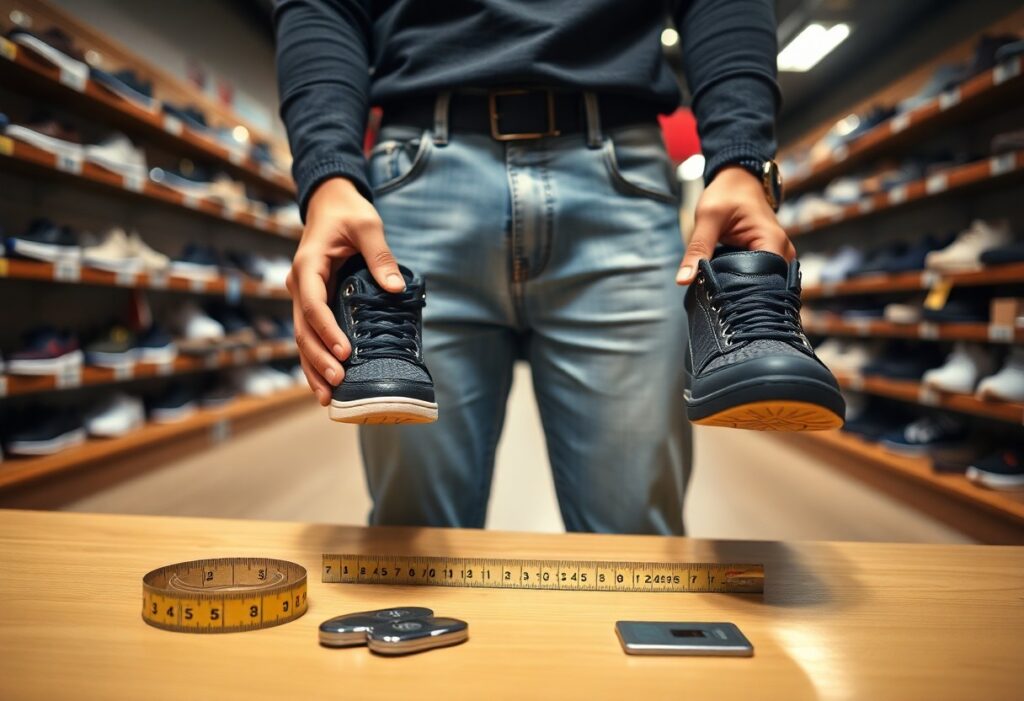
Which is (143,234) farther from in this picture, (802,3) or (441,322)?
(802,3)

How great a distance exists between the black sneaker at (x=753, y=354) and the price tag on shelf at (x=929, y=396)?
2408 mm

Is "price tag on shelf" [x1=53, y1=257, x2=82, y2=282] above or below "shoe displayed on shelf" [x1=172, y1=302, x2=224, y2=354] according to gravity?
above

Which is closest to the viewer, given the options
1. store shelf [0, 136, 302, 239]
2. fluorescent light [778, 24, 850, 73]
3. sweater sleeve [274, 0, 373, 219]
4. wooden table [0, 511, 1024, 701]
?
wooden table [0, 511, 1024, 701]

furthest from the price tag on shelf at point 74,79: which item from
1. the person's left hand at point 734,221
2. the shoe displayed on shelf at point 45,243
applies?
the person's left hand at point 734,221

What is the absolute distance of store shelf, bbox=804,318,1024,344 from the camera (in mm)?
2348

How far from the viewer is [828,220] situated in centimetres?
409

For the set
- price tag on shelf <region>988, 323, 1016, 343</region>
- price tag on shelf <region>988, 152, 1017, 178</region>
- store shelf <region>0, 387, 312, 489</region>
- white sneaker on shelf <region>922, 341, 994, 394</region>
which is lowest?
store shelf <region>0, 387, 312, 489</region>

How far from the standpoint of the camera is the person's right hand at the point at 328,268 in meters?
0.75

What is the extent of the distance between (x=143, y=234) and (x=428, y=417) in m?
3.30

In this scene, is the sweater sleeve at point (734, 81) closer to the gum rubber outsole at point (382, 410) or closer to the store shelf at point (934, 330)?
the gum rubber outsole at point (382, 410)

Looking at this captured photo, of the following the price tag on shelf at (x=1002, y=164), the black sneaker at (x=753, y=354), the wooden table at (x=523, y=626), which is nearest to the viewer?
the wooden table at (x=523, y=626)

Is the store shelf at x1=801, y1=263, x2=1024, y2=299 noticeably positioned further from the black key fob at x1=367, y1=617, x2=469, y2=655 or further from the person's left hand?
the black key fob at x1=367, y1=617, x2=469, y2=655

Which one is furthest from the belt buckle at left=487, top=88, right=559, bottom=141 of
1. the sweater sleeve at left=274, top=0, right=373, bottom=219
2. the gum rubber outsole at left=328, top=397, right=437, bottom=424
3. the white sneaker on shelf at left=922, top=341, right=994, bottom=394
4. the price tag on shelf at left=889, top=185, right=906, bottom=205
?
the price tag on shelf at left=889, top=185, right=906, bottom=205

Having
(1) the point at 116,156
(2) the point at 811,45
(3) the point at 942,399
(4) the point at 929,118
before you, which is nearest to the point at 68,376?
(1) the point at 116,156
